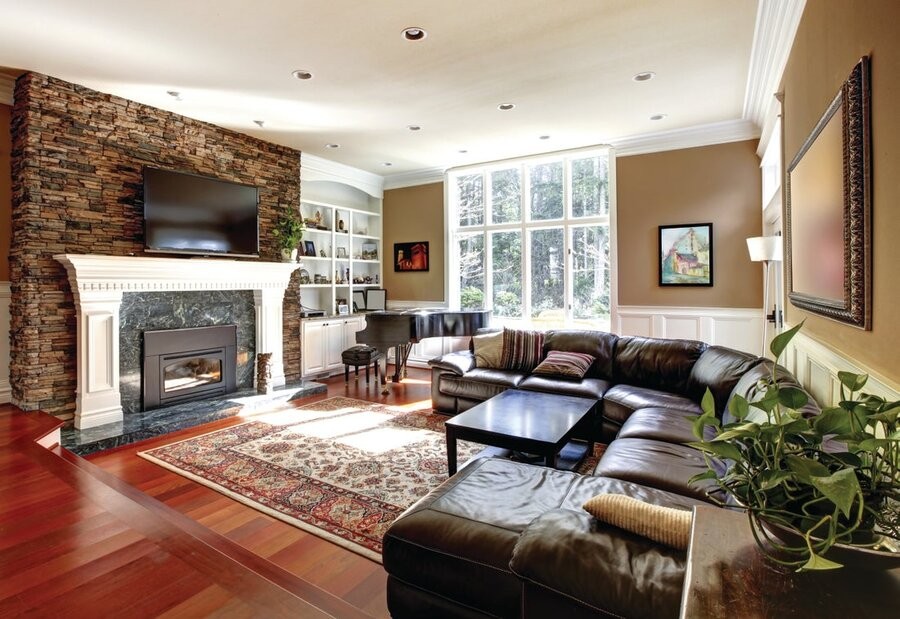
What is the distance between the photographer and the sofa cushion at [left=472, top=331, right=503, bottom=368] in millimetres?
4695

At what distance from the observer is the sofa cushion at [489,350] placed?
4.70 metres

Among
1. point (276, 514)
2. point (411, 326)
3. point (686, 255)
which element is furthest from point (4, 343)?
point (686, 255)

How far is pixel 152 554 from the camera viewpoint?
2018 millimetres

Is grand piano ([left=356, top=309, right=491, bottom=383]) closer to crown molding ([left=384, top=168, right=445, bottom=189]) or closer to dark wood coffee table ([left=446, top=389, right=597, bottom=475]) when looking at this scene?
dark wood coffee table ([left=446, top=389, right=597, bottom=475])

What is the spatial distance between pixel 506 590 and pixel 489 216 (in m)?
5.75

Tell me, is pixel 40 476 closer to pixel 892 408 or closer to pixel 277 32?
pixel 277 32

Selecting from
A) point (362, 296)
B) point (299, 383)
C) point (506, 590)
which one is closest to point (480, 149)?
point (362, 296)

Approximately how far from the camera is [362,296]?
7.45m

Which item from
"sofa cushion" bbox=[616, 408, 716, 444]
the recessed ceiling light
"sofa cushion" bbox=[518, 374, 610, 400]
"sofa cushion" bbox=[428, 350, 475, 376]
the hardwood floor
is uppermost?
the recessed ceiling light

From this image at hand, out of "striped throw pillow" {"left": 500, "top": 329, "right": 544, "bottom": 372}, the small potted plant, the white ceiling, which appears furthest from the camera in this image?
the small potted plant

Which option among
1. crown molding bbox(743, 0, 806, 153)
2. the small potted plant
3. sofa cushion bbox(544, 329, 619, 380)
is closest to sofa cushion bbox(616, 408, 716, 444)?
sofa cushion bbox(544, 329, 619, 380)

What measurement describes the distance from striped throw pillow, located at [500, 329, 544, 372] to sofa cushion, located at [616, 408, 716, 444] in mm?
1509

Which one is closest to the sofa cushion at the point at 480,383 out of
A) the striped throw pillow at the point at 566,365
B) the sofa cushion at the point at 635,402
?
the striped throw pillow at the point at 566,365

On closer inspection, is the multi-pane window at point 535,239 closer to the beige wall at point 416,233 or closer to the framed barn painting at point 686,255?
the beige wall at point 416,233
